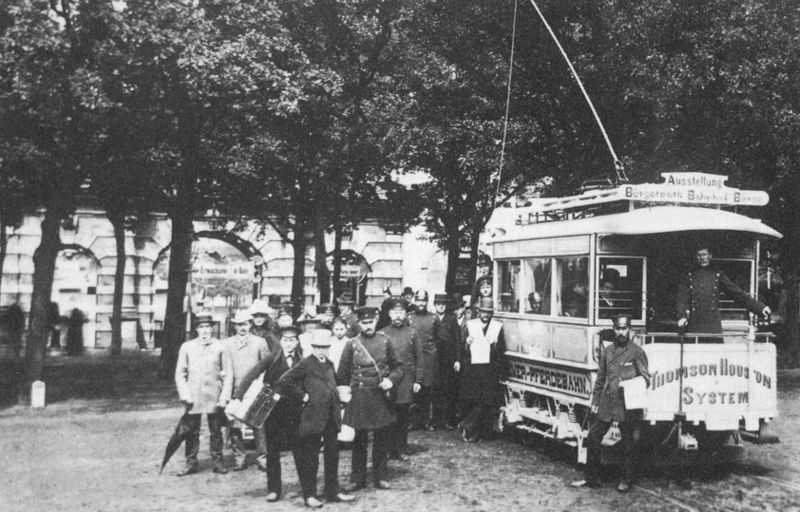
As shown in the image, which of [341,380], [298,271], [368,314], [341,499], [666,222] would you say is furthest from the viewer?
[298,271]

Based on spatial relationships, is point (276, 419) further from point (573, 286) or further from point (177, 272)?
point (177, 272)

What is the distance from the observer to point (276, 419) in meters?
9.05

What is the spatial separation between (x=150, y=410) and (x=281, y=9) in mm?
8102

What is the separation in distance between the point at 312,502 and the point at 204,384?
2.45 meters

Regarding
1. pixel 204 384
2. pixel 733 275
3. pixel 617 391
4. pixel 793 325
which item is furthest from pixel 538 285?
pixel 793 325

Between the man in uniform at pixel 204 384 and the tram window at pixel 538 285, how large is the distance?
4098 millimetres

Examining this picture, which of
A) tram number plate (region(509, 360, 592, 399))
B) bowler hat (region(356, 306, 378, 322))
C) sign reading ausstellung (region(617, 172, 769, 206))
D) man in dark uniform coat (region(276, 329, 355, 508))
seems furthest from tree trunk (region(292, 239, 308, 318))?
man in dark uniform coat (region(276, 329, 355, 508))

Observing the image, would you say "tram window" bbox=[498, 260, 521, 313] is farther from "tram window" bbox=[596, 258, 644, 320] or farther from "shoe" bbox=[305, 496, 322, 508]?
"shoe" bbox=[305, 496, 322, 508]

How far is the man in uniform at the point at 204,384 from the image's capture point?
34.8 feet

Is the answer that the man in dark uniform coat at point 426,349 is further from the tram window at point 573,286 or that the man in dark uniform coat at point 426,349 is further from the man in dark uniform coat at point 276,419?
the man in dark uniform coat at point 276,419

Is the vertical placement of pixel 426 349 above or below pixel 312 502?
above

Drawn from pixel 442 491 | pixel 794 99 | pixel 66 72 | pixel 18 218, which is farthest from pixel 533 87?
pixel 18 218

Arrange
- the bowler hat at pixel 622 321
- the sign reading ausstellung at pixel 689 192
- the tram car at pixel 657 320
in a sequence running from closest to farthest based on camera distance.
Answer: the bowler hat at pixel 622 321 < the tram car at pixel 657 320 < the sign reading ausstellung at pixel 689 192

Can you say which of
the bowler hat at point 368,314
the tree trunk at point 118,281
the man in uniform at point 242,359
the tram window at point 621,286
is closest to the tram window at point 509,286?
the tram window at point 621,286
